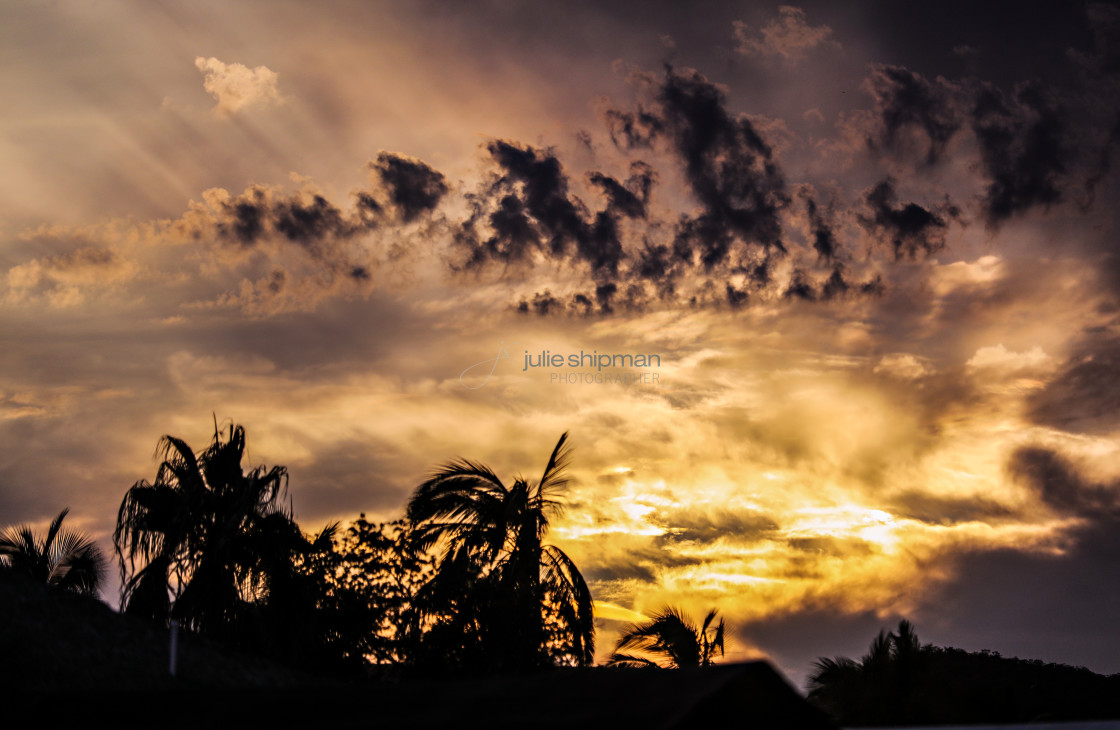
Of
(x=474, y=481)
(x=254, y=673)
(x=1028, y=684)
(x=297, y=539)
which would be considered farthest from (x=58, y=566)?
(x=1028, y=684)

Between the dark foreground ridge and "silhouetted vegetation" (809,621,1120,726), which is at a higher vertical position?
the dark foreground ridge

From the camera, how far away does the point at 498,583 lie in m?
23.8

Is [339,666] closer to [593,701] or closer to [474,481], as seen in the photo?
[474,481]

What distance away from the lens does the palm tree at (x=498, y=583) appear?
23.4 metres

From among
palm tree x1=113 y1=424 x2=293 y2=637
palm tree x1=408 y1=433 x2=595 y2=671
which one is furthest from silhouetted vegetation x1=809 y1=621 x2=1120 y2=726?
palm tree x1=113 y1=424 x2=293 y2=637

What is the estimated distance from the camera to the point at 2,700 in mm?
10797

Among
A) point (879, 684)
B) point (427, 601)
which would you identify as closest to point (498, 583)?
point (427, 601)

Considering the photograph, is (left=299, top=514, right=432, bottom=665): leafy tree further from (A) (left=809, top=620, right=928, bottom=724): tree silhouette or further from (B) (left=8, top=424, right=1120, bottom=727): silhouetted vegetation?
(A) (left=809, top=620, right=928, bottom=724): tree silhouette

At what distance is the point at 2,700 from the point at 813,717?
371 inches

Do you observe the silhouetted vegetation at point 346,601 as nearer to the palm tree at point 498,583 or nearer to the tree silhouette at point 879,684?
the palm tree at point 498,583

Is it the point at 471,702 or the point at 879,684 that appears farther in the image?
the point at 879,684

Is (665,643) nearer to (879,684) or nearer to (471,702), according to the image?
(879,684)

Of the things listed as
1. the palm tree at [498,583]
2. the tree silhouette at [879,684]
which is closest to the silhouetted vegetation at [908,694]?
the tree silhouette at [879,684]

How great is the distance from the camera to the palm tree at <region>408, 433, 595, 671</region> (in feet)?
76.7
